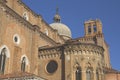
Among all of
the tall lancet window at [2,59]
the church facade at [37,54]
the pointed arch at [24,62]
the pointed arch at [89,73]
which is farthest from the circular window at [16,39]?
the pointed arch at [89,73]

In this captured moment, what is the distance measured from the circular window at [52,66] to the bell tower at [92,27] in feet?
59.4

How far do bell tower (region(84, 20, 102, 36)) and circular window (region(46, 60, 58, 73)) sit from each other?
59.4 feet

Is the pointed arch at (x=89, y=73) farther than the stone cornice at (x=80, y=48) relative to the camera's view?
No

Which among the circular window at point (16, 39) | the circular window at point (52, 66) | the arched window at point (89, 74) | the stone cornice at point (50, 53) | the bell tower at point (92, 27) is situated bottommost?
the arched window at point (89, 74)

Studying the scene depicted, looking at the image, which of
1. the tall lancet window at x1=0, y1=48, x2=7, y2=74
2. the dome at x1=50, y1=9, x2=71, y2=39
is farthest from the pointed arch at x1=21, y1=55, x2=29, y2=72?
the dome at x1=50, y1=9, x2=71, y2=39

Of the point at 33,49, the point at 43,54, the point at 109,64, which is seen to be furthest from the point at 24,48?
the point at 109,64

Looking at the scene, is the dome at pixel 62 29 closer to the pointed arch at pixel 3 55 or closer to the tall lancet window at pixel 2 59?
the pointed arch at pixel 3 55

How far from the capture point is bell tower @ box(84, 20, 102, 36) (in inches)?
→ 1848

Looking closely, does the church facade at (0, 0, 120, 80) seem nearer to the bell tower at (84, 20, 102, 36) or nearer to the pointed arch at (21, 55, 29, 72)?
the pointed arch at (21, 55, 29, 72)

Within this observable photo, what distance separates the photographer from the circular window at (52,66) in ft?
98.5

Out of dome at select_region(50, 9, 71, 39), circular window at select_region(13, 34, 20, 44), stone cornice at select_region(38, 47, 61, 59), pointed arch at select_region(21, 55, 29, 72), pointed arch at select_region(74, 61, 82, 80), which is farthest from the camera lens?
dome at select_region(50, 9, 71, 39)

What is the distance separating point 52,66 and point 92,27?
778 inches

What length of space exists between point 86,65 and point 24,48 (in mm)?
7493

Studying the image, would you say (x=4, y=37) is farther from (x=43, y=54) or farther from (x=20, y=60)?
(x=43, y=54)
